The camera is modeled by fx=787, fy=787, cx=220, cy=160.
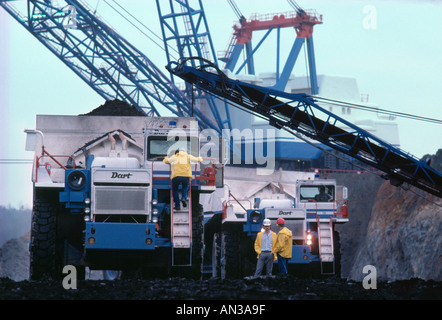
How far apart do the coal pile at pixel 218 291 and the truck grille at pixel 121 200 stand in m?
2.61

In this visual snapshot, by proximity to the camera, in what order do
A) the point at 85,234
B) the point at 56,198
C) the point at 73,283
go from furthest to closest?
1. the point at 56,198
2. the point at 85,234
3. the point at 73,283

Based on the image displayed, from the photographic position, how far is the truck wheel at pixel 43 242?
19.5 meters

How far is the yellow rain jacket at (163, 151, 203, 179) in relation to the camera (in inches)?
770

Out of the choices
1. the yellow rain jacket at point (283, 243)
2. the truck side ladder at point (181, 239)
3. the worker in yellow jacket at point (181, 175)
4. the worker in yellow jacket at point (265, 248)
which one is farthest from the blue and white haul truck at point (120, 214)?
the yellow rain jacket at point (283, 243)

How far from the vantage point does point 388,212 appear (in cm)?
4766

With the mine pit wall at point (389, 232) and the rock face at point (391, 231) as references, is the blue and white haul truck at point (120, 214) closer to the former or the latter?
the rock face at point (391, 231)

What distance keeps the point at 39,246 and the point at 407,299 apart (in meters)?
9.56

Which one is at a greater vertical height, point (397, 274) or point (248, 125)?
point (248, 125)

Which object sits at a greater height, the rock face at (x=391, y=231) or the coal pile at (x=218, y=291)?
the rock face at (x=391, y=231)

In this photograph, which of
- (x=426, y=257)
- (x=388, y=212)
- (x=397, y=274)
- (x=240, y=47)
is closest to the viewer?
(x=426, y=257)

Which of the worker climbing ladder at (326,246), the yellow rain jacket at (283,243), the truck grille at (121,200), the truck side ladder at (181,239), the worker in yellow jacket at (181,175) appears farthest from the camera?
the worker climbing ladder at (326,246)

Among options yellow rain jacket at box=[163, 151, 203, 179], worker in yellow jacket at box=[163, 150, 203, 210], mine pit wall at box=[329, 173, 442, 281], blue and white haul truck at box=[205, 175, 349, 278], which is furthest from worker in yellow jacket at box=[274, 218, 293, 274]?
mine pit wall at box=[329, 173, 442, 281]

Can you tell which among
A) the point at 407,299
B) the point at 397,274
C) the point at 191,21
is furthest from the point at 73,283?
the point at 191,21

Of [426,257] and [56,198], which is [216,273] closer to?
[56,198]
